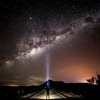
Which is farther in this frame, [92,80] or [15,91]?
[92,80]

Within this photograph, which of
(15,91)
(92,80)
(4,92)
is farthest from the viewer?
(92,80)

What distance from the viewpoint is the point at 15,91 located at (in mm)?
27828

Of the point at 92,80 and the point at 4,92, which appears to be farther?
the point at 92,80

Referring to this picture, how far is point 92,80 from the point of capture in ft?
311

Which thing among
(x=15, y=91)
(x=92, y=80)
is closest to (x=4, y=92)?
(x=15, y=91)

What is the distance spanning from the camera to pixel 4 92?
81.8 ft

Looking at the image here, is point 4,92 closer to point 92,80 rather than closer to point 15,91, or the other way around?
point 15,91

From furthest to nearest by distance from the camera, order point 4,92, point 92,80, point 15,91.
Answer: point 92,80, point 15,91, point 4,92

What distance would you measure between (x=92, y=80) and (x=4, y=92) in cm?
7537

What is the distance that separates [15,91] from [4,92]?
3.08 meters

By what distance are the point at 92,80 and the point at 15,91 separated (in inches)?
2847
